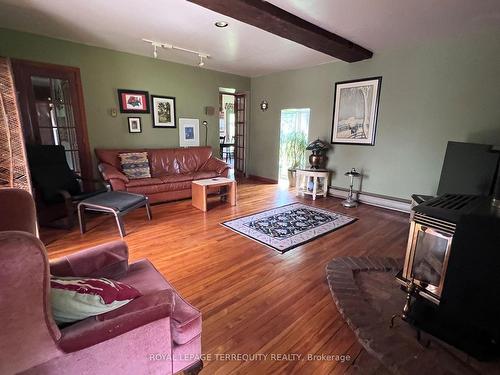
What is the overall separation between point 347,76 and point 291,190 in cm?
234

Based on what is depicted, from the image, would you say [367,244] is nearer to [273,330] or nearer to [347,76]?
[273,330]

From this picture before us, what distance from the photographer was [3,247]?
612mm

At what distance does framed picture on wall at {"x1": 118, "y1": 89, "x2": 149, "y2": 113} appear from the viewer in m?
4.29

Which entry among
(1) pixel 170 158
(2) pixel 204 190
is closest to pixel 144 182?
(1) pixel 170 158

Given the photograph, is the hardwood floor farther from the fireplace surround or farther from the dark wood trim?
the dark wood trim

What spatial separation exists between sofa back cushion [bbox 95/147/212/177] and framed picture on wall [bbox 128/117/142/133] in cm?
42

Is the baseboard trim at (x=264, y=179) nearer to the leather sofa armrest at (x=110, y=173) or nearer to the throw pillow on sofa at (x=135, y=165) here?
the throw pillow on sofa at (x=135, y=165)

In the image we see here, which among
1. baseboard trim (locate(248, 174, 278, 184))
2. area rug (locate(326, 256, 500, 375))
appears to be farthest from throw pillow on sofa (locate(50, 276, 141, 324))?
baseboard trim (locate(248, 174, 278, 184))

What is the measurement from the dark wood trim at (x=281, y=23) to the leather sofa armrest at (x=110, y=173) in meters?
2.58

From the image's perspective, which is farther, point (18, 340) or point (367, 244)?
point (367, 244)

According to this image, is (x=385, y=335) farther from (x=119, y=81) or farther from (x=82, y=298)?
(x=119, y=81)

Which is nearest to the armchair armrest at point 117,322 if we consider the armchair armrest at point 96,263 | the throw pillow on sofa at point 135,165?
the armchair armrest at point 96,263

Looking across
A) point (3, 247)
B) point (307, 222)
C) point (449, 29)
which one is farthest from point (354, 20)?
point (3, 247)

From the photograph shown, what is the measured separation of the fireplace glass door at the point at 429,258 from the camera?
1.50 meters
